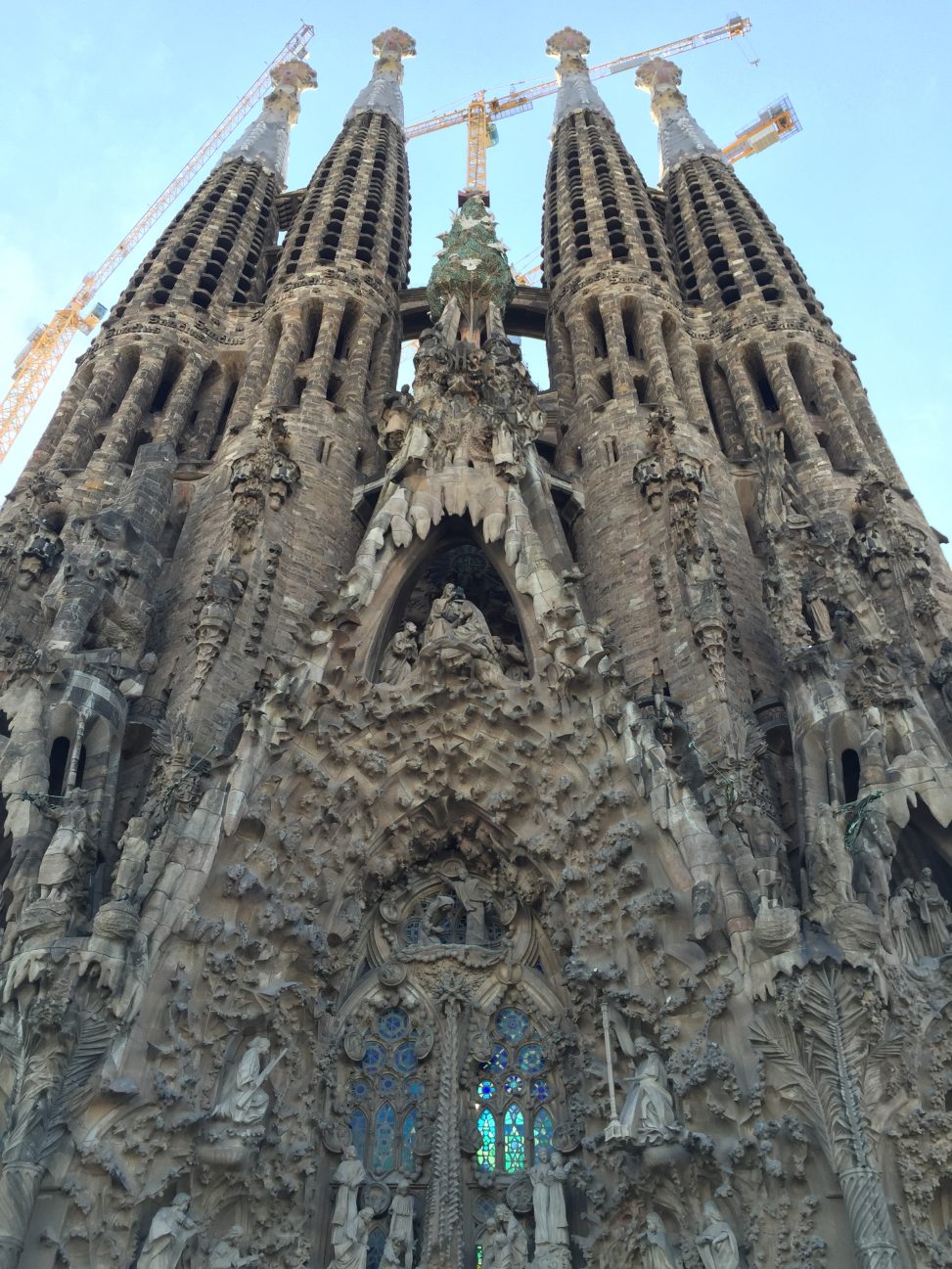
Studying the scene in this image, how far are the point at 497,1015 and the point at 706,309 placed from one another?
51.3 feet

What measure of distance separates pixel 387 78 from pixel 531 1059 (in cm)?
3121

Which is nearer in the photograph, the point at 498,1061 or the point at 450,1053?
the point at 450,1053

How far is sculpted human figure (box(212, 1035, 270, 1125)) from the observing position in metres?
9.96

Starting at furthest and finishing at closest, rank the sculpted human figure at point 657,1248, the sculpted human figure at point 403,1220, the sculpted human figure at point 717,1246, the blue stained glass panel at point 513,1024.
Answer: the blue stained glass panel at point 513,1024
the sculpted human figure at point 403,1220
the sculpted human figure at point 657,1248
the sculpted human figure at point 717,1246

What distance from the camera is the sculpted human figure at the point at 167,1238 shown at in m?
9.14

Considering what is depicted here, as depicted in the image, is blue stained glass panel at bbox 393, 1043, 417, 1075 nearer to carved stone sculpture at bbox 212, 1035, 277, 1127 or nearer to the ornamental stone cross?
carved stone sculpture at bbox 212, 1035, 277, 1127

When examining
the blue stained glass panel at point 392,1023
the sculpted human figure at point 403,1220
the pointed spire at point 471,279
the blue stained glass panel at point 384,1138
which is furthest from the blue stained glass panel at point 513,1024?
the pointed spire at point 471,279

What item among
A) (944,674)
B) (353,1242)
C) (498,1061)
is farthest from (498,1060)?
(944,674)

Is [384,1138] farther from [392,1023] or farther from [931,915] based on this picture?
[931,915]

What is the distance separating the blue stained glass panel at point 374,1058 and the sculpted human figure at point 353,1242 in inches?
59.5

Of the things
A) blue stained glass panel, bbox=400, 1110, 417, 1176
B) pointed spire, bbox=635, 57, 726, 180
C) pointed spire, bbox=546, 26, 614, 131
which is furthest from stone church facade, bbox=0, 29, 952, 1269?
pointed spire, bbox=546, 26, 614, 131

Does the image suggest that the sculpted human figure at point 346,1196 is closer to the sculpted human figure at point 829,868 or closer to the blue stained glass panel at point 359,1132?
the blue stained glass panel at point 359,1132

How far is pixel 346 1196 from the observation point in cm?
1068

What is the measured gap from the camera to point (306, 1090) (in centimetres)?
1099
